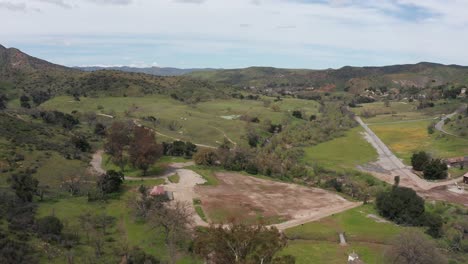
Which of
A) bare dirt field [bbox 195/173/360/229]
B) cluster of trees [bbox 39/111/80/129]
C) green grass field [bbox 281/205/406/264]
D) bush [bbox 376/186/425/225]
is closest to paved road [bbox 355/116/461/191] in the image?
bare dirt field [bbox 195/173/360/229]

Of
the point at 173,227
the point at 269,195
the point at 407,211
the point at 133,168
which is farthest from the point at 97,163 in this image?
the point at 407,211

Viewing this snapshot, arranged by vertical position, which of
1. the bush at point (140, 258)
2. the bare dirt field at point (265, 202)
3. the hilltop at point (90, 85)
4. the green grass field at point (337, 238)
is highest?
the hilltop at point (90, 85)

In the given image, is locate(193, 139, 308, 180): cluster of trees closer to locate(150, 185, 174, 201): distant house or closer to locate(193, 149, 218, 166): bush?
locate(193, 149, 218, 166): bush

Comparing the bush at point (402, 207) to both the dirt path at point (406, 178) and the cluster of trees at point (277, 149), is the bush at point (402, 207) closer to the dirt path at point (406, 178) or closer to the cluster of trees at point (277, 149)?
the dirt path at point (406, 178)

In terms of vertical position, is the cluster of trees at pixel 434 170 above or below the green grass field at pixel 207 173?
above

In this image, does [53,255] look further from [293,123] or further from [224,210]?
[293,123]

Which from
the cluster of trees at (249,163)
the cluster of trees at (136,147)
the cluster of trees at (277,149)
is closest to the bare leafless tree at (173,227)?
the cluster of trees at (136,147)

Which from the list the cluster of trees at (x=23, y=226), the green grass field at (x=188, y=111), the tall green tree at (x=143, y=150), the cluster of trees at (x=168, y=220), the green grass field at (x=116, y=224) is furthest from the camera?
the green grass field at (x=188, y=111)

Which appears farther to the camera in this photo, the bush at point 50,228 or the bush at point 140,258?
the bush at point 50,228
